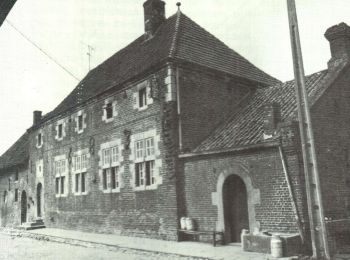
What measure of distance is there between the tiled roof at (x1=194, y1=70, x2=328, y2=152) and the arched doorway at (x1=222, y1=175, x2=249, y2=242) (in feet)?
4.69

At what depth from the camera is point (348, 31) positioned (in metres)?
14.7

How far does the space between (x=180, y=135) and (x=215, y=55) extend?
5.27 m

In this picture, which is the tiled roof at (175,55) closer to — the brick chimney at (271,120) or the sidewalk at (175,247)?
the brick chimney at (271,120)

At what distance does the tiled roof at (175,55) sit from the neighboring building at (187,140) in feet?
0.26

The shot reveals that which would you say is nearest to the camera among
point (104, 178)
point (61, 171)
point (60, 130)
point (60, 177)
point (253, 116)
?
point (253, 116)

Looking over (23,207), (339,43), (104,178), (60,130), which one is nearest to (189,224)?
(104,178)

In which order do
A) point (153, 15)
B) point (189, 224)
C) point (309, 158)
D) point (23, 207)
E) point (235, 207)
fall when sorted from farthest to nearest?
1. point (23, 207)
2. point (153, 15)
3. point (189, 224)
4. point (235, 207)
5. point (309, 158)

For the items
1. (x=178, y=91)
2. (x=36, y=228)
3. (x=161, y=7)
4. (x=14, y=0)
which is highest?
(x=161, y=7)

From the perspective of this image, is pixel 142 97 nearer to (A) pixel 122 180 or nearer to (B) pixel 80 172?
(A) pixel 122 180

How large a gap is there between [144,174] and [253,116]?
533 centimetres

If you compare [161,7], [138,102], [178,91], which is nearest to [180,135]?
[178,91]

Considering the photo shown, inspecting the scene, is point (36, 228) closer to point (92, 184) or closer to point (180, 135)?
point (92, 184)

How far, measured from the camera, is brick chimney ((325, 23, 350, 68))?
14.5 m

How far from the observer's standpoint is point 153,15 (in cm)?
2061
